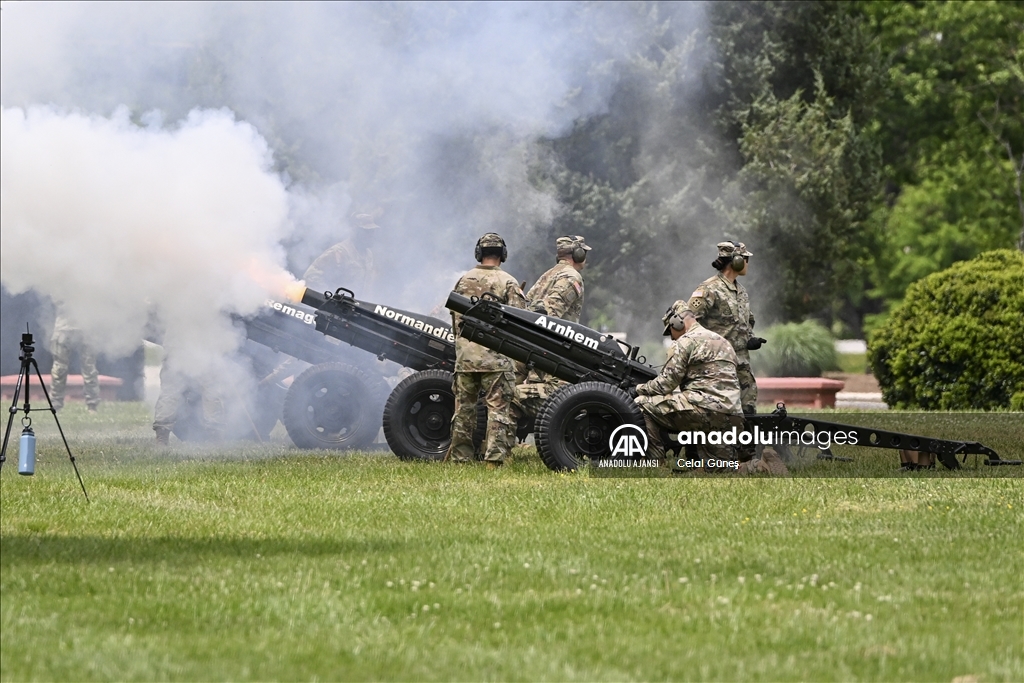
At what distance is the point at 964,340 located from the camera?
65.9 feet

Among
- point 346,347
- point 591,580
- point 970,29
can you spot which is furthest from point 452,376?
point 970,29

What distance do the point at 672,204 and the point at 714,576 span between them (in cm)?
1900

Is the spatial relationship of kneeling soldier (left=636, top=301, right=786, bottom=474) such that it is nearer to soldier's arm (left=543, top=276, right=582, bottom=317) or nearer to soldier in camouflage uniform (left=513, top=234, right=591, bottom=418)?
soldier in camouflage uniform (left=513, top=234, right=591, bottom=418)

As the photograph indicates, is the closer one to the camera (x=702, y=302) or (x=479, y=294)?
(x=479, y=294)

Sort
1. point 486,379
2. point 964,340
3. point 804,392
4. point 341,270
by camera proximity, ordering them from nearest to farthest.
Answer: point 486,379 < point 341,270 < point 964,340 < point 804,392

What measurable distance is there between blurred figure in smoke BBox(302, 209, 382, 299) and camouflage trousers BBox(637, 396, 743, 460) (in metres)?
6.37

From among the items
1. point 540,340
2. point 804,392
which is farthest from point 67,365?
point 540,340

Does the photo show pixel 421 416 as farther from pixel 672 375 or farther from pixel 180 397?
pixel 180 397

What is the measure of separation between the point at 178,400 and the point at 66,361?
758cm

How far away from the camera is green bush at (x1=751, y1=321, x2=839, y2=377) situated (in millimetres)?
27094

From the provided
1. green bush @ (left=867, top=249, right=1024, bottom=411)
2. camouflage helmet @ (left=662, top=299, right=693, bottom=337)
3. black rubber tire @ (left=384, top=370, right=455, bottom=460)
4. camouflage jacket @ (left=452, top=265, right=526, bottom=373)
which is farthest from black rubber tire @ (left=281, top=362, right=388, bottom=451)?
green bush @ (left=867, top=249, right=1024, bottom=411)

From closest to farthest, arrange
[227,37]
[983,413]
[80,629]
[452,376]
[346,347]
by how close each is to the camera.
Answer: [80,629], [452,376], [346,347], [983,413], [227,37]

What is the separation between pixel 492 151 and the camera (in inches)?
889

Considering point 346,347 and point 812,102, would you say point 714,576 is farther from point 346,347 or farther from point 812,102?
point 812,102
